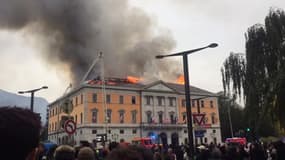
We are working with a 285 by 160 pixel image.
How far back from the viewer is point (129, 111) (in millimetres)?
66438

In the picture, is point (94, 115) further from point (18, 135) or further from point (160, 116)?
point (18, 135)

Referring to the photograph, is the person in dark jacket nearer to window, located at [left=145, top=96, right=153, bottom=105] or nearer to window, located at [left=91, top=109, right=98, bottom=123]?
window, located at [left=91, top=109, right=98, bottom=123]

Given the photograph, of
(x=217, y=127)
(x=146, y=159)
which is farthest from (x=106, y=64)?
(x=146, y=159)

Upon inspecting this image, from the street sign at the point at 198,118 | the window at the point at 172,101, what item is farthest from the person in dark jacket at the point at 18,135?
the window at the point at 172,101

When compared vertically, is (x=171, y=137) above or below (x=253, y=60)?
below

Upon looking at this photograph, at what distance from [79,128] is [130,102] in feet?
38.6

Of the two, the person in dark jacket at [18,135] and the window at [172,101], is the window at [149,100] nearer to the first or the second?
Result: the window at [172,101]

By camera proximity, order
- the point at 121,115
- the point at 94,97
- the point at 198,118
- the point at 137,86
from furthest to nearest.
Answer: the point at 137,86
the point at 121,115
the point at 94,97
the point at 198,118

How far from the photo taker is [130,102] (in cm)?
6688

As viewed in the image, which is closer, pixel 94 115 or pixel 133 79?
pixel 94 115

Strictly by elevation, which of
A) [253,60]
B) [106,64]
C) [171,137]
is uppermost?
[106,64]

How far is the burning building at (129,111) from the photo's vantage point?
202 ft

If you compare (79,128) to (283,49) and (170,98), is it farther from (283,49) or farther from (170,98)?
(283,49)

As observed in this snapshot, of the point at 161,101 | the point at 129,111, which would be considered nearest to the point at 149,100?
the point at 161,101
